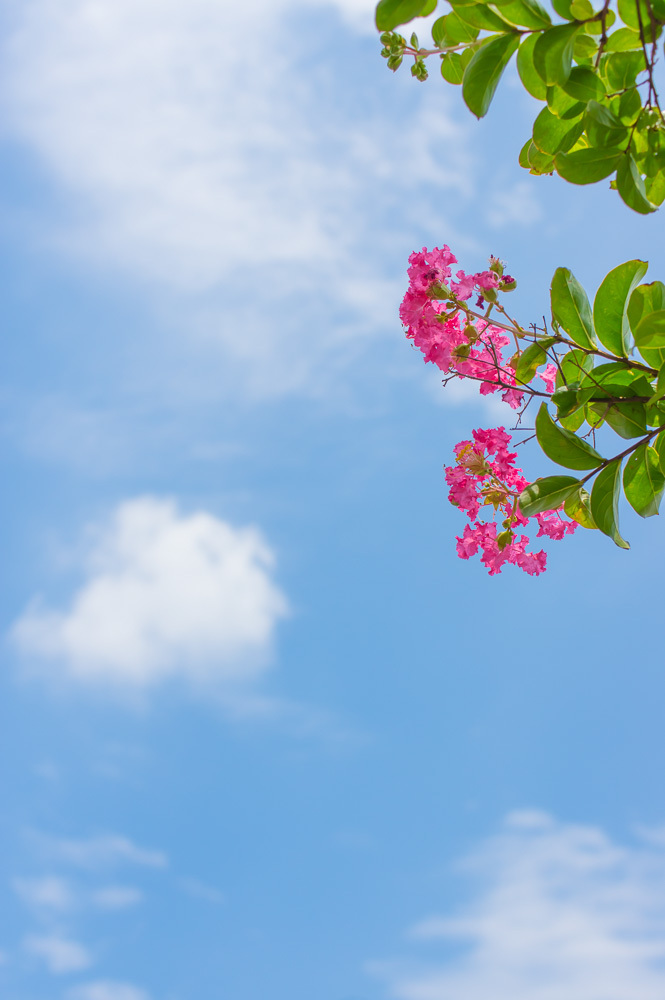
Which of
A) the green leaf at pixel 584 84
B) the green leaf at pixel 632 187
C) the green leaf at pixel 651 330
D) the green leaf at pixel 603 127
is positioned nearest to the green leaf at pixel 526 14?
the green leaf at pixel 584 84

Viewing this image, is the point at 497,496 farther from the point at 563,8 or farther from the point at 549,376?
the point at 563,8

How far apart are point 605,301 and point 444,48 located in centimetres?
87

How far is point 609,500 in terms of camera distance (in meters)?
2.16

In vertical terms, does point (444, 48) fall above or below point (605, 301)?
above

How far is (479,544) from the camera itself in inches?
102

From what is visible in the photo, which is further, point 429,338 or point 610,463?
point 429,338

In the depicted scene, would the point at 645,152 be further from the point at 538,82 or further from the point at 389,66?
the point at 389,66

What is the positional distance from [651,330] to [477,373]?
1.85ft

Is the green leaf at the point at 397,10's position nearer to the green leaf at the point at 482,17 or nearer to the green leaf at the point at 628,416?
the green leaf at the point at 482,17

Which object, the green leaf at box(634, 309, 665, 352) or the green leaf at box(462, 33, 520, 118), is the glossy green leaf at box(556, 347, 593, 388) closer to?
the green leaf at box(634, 309, 665, 352)

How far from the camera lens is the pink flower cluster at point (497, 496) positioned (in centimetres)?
249

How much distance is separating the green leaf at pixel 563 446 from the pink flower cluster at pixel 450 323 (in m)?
0.23

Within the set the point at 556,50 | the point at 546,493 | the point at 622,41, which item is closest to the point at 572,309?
the point at 546,493

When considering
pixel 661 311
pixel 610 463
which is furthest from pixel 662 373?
pixel 610 463
